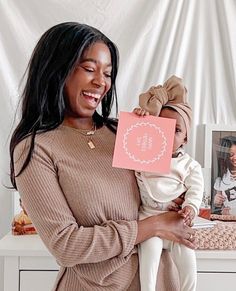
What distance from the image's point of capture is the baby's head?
3.49 ft

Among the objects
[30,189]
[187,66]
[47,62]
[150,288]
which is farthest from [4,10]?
[150,288]

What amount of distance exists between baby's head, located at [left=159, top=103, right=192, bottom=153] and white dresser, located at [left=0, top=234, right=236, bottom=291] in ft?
1.30

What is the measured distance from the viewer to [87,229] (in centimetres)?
93

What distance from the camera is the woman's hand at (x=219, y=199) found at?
→ 1.71 meters

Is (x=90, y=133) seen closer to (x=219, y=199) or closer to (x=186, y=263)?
(x=186, y=263)

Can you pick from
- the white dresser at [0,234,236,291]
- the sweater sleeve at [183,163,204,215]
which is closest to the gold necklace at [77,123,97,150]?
the sweater sleeve at [183,163,204,215]

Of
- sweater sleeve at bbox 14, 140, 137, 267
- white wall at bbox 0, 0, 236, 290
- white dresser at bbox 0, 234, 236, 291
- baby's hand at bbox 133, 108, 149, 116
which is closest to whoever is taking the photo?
sweater sleeve at bbox 14, 140, 137, 267

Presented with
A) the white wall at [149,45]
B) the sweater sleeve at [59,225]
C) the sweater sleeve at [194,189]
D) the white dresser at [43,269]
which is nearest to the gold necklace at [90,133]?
the sweater sleeve at [59,225]

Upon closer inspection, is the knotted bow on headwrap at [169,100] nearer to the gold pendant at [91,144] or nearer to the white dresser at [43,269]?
the gold pendant at [91,144]

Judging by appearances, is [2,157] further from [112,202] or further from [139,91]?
[112,202]

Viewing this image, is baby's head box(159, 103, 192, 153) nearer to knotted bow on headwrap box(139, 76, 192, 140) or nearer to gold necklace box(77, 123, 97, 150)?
knotted bow on headwrap box(139, 76, 192, 140)

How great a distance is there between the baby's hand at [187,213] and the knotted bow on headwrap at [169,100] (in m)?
0.17

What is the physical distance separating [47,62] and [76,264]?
1.30 ft

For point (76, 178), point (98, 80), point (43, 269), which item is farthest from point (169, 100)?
point (43, 269)
